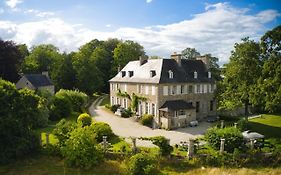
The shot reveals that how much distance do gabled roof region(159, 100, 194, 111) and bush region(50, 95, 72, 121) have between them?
14120mm

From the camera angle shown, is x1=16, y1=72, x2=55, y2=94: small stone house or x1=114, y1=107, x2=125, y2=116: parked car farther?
x1=16, y1=72, x2=55, y2=94: small stone house

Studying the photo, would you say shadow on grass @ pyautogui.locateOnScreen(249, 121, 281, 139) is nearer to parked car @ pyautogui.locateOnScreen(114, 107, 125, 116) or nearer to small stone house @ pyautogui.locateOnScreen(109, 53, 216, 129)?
small stone house @ pyautogui.locateOnScreen(109, 53, 216, 129)

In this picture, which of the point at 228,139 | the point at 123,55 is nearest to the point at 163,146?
the point at 228,139

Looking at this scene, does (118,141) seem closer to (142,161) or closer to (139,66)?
(142,161)

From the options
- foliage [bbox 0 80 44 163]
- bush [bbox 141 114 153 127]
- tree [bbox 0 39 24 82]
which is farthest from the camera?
tree [bbox 0 39 24 82]

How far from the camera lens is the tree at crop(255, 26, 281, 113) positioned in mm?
25766

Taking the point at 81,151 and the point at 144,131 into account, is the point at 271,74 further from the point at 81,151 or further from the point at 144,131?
the point at 81,151

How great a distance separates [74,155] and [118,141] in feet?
21.6

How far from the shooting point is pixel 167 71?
3622cm

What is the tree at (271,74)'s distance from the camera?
2577 cm

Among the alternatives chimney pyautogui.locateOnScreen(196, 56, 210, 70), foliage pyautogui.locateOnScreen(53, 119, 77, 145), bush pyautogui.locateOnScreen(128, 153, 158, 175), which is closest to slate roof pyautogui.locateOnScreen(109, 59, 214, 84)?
chimney pyautogui.locateOnScreen(196, 56, 210, 70)

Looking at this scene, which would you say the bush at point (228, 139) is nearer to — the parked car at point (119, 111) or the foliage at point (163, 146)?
the foliage at point (163, 146)

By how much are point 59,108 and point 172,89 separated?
52.9 feet

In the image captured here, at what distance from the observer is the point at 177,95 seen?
36.1 metres
